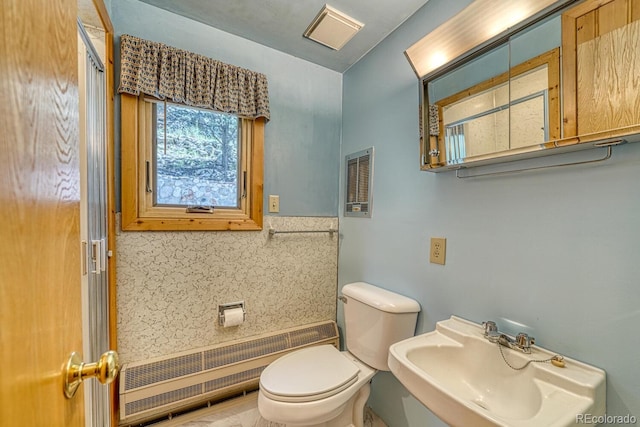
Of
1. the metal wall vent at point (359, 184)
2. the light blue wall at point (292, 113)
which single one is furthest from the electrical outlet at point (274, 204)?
the metal wall vent at point (359, 184)

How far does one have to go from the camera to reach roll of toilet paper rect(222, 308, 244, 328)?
1.58 meters

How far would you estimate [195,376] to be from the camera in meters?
1.48

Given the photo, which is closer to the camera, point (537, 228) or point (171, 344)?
point (537, 228)

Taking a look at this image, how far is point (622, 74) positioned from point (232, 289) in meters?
1.87

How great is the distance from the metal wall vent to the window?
2.07 ft

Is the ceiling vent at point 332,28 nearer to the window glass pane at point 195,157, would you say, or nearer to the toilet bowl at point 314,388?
the window glass pane at point 195,157

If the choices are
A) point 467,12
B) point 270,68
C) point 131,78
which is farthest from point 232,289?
point 467,12

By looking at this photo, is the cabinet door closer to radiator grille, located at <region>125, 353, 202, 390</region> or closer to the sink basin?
the sink basin

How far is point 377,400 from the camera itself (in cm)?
162

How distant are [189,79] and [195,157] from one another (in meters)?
0.43

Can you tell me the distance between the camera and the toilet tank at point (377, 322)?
1.34m

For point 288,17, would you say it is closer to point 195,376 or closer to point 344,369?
point 344,369

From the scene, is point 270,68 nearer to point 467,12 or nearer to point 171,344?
point 467,12

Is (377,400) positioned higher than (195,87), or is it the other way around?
(195,87)
